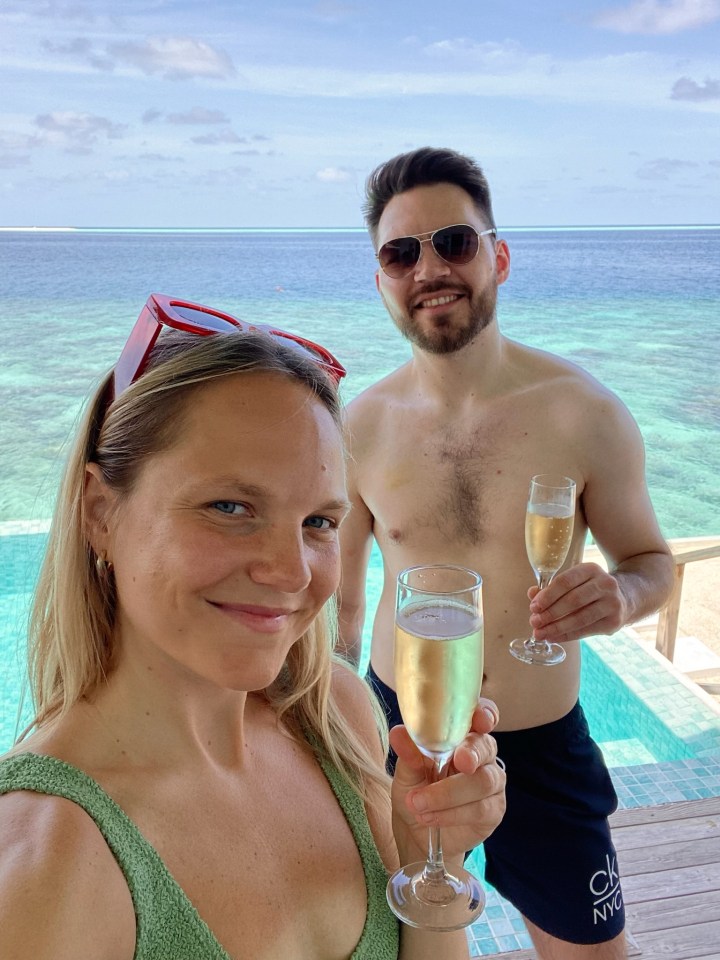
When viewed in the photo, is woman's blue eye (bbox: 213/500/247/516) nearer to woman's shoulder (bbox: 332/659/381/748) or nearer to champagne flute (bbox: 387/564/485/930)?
champagne flute (bbox: 387/564/485/930)

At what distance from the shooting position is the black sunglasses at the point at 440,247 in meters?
2.48

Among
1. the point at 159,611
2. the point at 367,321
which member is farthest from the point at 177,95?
the point at 159,611

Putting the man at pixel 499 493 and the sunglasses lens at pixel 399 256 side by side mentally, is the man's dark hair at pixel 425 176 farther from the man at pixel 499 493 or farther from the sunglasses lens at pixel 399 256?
the sunglasses lens at pixel 399 256

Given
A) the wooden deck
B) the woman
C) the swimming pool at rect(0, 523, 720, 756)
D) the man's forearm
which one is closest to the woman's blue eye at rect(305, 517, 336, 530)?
the woman

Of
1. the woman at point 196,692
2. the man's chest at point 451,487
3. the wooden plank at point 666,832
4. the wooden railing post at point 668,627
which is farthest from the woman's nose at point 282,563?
the wooden railing post at point 668,627

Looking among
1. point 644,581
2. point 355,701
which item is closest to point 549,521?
point 644,581

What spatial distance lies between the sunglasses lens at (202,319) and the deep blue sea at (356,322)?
12.8 inches

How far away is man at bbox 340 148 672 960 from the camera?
86.4 inches

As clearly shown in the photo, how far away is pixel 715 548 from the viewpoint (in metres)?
4.57

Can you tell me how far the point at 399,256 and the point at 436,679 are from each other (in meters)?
1.68

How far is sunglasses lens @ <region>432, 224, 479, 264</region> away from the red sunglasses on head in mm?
1379

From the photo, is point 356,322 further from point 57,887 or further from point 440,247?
point 57,887

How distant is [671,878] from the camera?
2.81 m

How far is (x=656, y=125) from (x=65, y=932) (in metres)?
43.7
